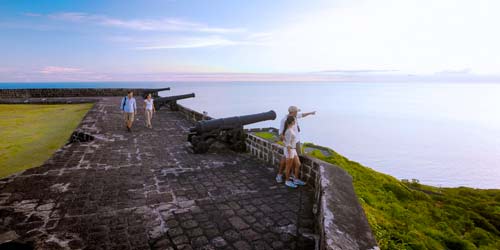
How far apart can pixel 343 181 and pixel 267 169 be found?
214 centimetres

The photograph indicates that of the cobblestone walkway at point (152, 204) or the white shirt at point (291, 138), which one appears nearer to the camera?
the cobblestone walkway at point (152, 204)

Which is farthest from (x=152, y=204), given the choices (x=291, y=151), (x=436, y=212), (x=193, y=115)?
(x=436, y=212)

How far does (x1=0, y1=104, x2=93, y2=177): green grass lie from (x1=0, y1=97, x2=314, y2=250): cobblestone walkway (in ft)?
2.64

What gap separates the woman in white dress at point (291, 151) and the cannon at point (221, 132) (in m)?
2.54

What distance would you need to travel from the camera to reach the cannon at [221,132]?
748 centimetres

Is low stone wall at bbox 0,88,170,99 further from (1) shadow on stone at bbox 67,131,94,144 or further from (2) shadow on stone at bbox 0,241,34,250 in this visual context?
(2) shadow on stone at bbox 0,241,34,250

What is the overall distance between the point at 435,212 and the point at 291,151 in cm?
1958

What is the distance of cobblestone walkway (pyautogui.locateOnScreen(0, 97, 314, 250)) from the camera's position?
3.42 metres

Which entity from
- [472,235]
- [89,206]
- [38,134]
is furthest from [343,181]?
[472,235]

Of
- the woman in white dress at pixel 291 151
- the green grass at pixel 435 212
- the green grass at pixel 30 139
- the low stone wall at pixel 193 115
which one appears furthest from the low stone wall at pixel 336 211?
the low stone wall at pixel 193 115

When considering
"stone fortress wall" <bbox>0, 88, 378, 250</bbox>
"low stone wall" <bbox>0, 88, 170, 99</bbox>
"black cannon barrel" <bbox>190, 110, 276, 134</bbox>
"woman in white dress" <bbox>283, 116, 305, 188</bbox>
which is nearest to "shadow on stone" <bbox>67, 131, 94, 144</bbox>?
"black cannon barrel" <bbox>190, 110, 276, 134</bbox>

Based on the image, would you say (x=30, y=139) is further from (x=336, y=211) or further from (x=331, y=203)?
(x=336, y=211)

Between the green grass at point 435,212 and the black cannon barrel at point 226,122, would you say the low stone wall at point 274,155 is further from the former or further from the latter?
the green grass at point 435,212

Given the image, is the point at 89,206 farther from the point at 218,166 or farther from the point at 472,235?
the point at 472,235
